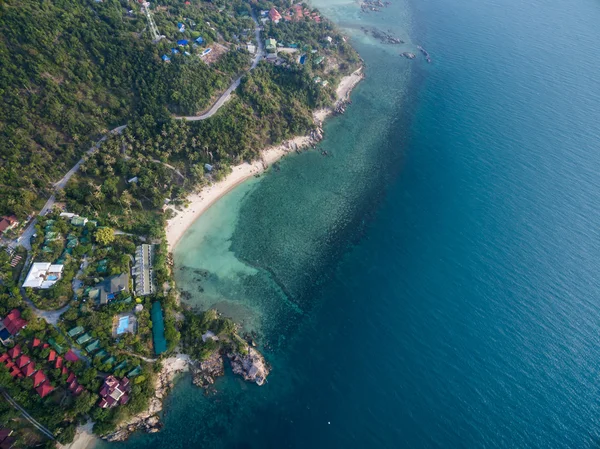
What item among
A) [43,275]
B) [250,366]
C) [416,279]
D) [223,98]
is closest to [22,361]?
[43,275]

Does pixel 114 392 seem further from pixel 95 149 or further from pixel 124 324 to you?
pixel 95 149

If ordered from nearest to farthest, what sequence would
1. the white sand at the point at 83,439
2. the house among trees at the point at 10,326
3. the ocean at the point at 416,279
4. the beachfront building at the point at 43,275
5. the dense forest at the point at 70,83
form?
the white sand at the point at 83,439 → the house among trees at the point at 10,326 → the ocean at the point at 416,279 → the beachfront building at the point at 43,275 → the dense forest at the point at 70,83

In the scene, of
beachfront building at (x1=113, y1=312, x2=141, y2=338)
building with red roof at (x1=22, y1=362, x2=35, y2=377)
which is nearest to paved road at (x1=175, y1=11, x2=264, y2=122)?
beachfront building at (x1=113, y1=312, x2=141, y2=338)

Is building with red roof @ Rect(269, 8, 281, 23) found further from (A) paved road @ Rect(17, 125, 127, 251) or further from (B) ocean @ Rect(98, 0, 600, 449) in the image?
(A) paved road @ Rect(17, 125, 127, 251)

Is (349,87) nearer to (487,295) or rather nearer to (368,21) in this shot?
(368,21)

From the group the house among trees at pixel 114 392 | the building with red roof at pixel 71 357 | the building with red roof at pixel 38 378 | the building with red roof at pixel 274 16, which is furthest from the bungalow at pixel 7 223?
the building with red roof at pixel 274 16

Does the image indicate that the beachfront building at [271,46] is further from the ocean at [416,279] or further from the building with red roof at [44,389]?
the building with red roof at [44,389]

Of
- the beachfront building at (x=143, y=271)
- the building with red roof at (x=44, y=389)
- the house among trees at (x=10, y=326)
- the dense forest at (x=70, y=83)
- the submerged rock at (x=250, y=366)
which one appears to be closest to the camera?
the building with red roof at (x=44, y=389)
